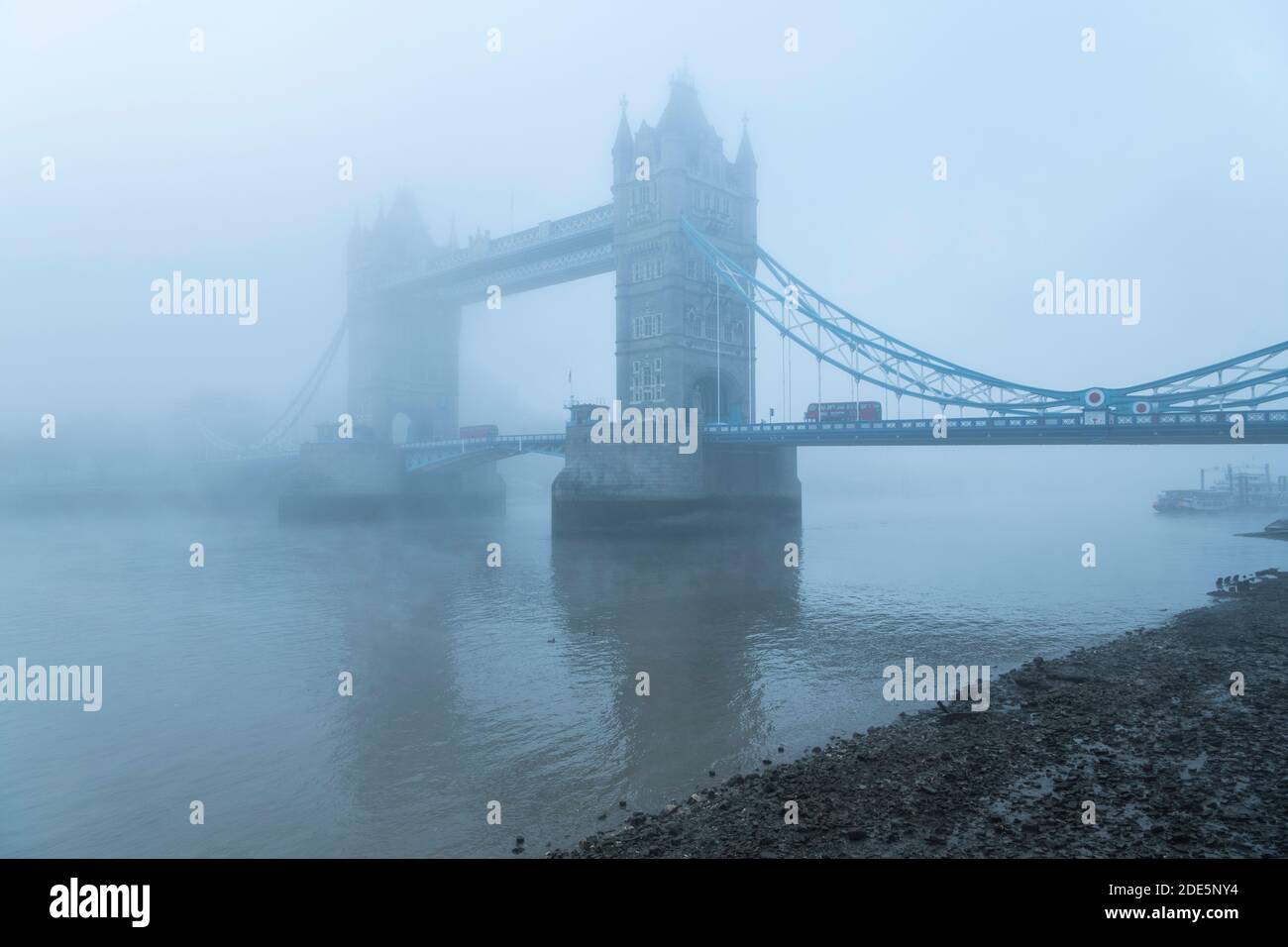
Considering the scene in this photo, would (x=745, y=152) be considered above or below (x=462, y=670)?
above

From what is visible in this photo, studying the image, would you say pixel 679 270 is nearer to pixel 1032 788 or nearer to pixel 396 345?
pixel 396 345

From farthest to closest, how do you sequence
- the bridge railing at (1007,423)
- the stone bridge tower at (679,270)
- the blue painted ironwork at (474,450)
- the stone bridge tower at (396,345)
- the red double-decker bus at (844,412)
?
the stone bridge tower at (396,345)
the blue painted ironwork at (474,450)
the stone bridge tower at (679,270)
the red double-decker bus at (844,412)
the bridge railing at (1007,423)

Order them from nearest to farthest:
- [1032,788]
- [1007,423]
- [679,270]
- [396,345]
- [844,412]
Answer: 1. [1032,788]
2. [1007,423]
3. [844,412]
4. [679,270]
5. [396,345]

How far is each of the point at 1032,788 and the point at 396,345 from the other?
71306 mm

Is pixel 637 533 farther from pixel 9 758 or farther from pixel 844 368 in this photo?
pixel 9 758

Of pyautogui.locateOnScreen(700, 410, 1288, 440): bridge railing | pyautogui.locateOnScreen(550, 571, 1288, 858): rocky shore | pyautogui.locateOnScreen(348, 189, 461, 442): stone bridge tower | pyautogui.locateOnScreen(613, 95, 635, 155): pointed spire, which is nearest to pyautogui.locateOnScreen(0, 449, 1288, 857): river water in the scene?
pyautogui.locateOnScreen(550, 571, 1288, 858): rocky shore

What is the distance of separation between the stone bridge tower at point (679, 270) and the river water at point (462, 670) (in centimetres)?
1338

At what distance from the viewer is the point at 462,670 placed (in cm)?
1542

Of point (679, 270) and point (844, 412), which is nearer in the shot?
point (844, 412)

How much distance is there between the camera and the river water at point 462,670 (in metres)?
8.90

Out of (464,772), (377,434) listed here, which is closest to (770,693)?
(464,772)

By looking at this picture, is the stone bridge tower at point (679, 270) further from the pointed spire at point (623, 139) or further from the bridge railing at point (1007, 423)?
the bridge railing at point (1007, 423)

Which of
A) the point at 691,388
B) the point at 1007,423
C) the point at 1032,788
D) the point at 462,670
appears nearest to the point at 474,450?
the point at 691,388

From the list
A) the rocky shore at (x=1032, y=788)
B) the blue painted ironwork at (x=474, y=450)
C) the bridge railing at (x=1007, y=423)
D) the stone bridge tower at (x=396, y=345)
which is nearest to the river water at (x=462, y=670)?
the rocky shore at (x=1032, y=788)
